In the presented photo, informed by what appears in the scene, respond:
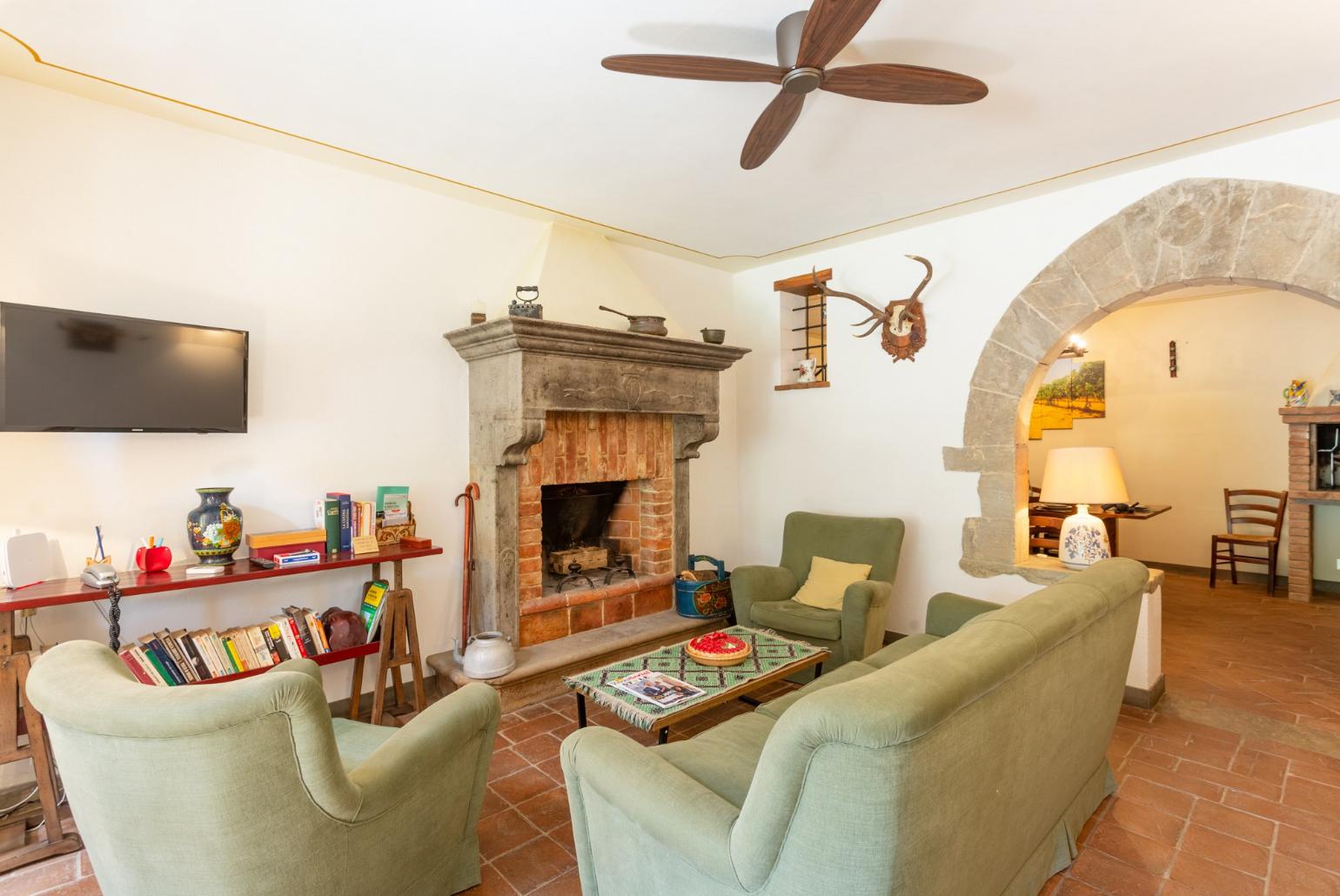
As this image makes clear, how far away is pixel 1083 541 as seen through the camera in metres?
3.62

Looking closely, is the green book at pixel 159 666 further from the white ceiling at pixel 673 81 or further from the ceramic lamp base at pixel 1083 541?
the ceramic lamp base at pixel 1083 541

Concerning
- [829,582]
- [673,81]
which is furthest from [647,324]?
[829,582]

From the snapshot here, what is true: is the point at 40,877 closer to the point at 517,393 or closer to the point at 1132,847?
the point at 517,393

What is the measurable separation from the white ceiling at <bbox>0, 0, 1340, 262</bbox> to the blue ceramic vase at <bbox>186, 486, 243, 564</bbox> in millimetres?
1580

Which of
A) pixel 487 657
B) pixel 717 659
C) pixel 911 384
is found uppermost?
pixel 911 384

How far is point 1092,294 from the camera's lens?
357cm

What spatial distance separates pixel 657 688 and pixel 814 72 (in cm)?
224

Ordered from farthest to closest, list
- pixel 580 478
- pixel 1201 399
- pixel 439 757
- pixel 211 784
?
pixel 1201 399
pixel 580 478
pixel 439 757
pixel 211 784

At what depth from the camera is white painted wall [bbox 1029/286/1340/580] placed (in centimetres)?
601

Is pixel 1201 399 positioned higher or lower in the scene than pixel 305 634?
higher

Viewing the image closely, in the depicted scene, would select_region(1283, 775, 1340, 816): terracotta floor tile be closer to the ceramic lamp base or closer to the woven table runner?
the ceramic lamp base

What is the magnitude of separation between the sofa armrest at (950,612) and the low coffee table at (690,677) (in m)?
0.65

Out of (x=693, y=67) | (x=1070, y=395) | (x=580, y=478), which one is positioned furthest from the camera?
(x=1070, y=395)

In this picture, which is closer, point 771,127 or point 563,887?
point 563,887
